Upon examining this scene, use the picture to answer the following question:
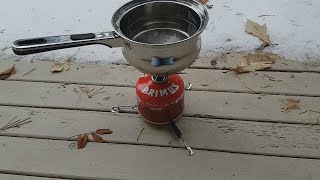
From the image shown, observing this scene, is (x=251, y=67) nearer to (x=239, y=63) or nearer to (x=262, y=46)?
(x=239, y=63)

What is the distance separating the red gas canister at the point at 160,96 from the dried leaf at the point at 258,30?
556 mm

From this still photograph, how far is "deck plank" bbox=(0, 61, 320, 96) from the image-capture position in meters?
1.44

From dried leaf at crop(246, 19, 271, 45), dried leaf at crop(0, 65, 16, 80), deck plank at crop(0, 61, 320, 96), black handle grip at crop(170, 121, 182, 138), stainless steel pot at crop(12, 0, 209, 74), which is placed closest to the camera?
stainless steel pot at crop(12, 0, 209, 74)

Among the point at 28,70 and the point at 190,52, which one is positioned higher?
the point at 190,52

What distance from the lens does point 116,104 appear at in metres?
1.42

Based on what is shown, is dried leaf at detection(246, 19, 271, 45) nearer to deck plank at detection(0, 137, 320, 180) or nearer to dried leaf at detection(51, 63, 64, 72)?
deck plank at detection(0, 137, 320, 180)

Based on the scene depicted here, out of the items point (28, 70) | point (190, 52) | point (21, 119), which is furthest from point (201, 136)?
point (28, 70)

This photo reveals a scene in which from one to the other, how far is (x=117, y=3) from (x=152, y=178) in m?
1.11

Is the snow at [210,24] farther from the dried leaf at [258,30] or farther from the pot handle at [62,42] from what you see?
the pot handle at [62,42]

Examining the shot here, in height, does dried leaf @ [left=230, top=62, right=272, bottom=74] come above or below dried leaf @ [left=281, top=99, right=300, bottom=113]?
above

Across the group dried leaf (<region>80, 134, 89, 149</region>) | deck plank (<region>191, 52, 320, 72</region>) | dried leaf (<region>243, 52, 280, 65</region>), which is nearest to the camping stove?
dried leaf (<region>80, 134, 89, 149</region>)

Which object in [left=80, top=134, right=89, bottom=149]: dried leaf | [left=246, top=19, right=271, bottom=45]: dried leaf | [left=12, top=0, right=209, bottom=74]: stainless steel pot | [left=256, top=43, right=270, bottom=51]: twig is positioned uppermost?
[left=12, top=0, right=209, bottom=74]: stainless steel pot

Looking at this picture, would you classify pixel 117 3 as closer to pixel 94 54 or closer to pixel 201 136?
pixel 94 54

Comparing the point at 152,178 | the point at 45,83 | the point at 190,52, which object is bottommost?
the point at 152,178
